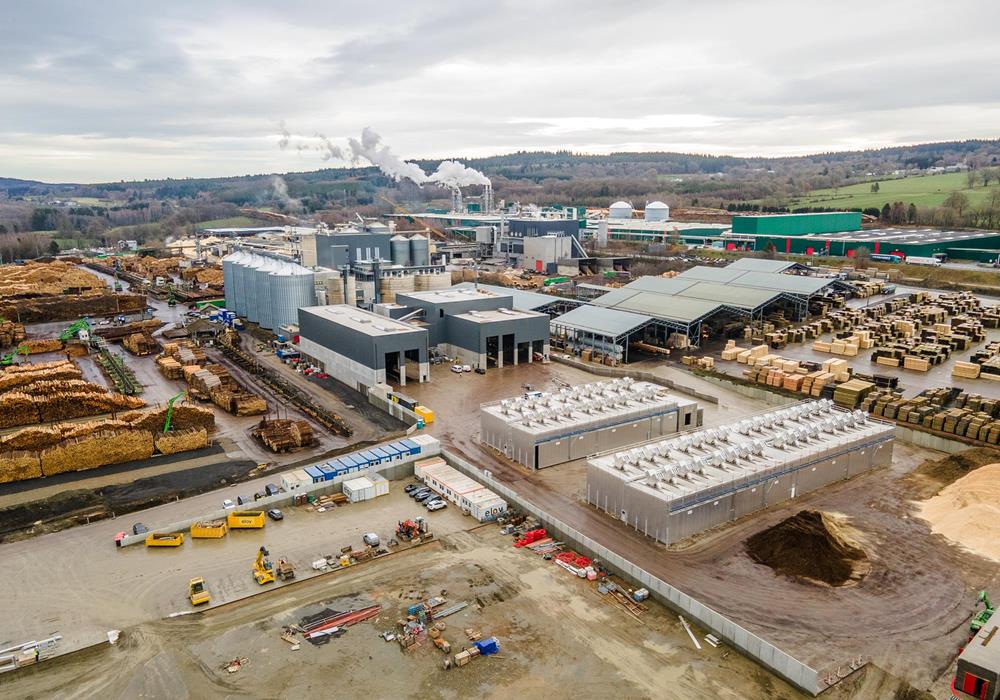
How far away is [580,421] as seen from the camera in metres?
26.1

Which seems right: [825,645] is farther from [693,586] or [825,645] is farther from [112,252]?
[112,252]

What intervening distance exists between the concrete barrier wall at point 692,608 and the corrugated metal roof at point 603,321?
21370 mm

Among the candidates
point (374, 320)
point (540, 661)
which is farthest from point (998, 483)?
point (374, 320)

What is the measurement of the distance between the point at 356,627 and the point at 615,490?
Result: 932 cm

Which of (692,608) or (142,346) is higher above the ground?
(142,346)

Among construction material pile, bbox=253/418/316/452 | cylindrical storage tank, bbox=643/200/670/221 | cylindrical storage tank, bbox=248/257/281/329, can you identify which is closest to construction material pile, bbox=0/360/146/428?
construction material pile, bbox=253/418/316/452

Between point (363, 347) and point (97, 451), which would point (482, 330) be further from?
point (97, 451)

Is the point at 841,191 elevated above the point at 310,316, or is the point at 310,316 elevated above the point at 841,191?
the point at 841,191

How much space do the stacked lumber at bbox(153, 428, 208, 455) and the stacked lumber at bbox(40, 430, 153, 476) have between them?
1.36ft

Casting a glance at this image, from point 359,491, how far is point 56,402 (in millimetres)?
19677

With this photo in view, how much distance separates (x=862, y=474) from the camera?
24547 millimetres

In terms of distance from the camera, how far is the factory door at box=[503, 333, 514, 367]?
4025cm

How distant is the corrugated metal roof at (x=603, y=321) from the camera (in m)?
41.5

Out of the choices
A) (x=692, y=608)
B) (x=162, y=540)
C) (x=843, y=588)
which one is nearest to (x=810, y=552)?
(x=843, y=588)
